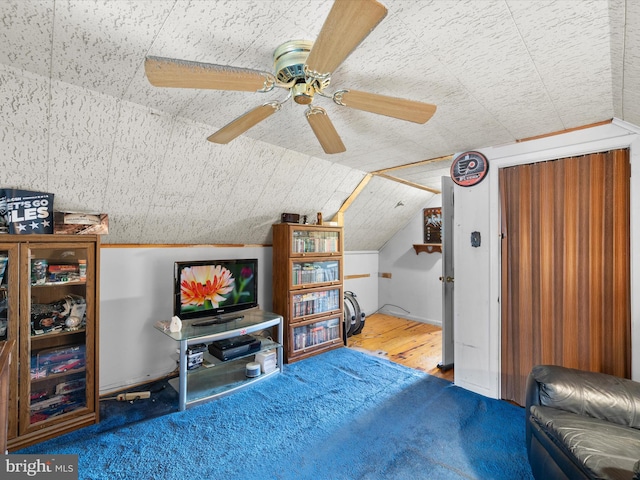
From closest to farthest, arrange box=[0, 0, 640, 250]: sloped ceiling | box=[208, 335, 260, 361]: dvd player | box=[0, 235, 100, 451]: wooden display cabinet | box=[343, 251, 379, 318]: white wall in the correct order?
box=[0, 0, 640, 250]: sloped ceiling
box=[0, 235, 100, 451]: wooden display cabinet
box=[208, 335, 260, 361]: dvd player
box=[343, 251, 379, 318]: white wall

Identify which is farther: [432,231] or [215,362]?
[432,231]

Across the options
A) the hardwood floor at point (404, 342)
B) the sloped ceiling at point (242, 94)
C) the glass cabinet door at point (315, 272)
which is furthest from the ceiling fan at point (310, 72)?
the hardwood floor at point (404, 342)

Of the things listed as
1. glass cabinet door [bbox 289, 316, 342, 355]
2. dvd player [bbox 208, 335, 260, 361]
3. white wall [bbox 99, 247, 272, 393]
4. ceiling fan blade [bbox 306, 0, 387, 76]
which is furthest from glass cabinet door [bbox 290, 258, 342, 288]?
ceiling fan blade [bbox 306, 0, 387, 76]

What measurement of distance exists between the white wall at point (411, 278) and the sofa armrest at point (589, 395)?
3117 mm

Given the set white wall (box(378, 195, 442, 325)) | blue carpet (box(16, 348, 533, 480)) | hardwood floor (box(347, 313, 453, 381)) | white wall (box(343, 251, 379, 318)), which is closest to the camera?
blue carpet (box(16, 348, 533, 480))

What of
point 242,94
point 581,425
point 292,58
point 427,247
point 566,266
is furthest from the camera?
point 427,247

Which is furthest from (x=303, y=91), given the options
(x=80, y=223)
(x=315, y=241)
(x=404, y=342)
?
(x=404, y=342)

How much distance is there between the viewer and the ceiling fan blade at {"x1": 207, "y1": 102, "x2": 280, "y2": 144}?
1.51 metres

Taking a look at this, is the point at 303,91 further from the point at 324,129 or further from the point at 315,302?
the point at 315,302

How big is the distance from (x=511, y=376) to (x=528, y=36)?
2524mm

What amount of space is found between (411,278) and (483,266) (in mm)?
2564

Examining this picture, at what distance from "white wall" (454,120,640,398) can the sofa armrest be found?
2.89 feet
